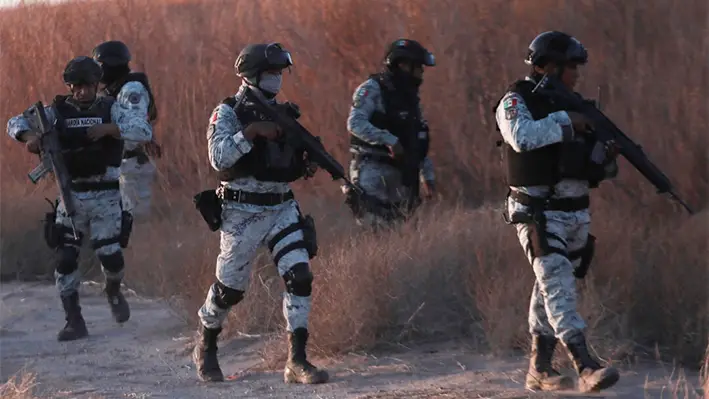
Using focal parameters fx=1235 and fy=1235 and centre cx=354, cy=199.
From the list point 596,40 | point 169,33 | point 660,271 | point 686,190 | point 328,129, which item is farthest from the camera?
point 169,33

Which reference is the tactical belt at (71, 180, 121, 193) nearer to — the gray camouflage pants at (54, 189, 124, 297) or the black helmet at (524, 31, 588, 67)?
the gray camouflage pants at (54, 189, 124, 297)

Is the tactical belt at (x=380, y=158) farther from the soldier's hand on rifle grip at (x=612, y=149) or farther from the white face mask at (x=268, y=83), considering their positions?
the soldier's hand on rifle grip at (x=612, y=149)

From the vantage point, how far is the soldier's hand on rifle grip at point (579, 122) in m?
5.63

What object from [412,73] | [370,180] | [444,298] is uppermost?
[412,73]

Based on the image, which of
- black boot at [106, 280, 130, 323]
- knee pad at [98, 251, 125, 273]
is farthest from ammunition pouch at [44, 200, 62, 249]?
black boot at [106, 280, 130, 323]

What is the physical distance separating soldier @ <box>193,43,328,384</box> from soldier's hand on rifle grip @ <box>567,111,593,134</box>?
4.99 feet

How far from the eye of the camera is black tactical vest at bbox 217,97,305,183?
6.32 metres

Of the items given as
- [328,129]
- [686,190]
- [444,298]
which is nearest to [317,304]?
[444,298]

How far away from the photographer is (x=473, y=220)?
8844 millimetres

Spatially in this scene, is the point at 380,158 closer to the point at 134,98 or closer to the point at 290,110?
the point at 134,98

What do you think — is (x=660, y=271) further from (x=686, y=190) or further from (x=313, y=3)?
(x=313, y=3)

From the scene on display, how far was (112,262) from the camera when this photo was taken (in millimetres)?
8391

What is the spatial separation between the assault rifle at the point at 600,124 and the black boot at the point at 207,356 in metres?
2.24

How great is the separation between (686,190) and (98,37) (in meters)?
8.70
